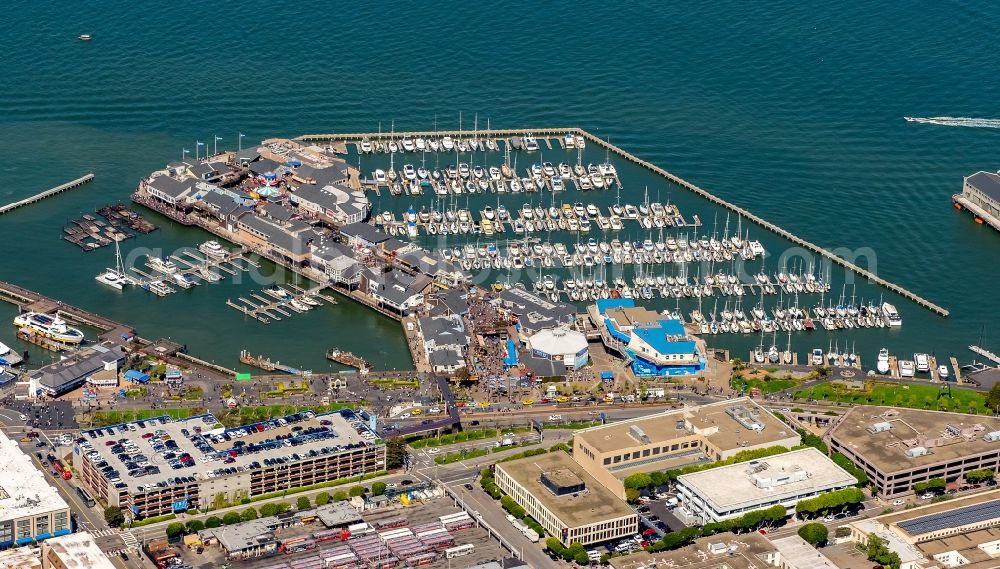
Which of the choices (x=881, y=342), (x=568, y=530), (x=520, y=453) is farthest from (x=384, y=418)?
(x=881, y=342)

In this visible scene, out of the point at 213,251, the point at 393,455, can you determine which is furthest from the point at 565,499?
the point at 213,251

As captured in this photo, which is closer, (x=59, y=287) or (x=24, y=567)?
(x=24, y=567)

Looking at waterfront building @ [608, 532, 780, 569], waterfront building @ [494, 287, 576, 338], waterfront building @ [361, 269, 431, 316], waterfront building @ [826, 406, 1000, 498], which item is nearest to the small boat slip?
waterfront building @ [361, 269, 431, 316]

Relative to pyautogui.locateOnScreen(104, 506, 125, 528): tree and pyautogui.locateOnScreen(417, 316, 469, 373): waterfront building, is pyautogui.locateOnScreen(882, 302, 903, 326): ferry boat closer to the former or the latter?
pyautogui.locateOnScreen(417, 316, 469, 373): waterfront building

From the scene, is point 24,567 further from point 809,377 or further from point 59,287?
point 809,377

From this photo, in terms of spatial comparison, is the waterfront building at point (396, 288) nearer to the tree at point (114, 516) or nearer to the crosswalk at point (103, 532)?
the tree at point (114, 516)

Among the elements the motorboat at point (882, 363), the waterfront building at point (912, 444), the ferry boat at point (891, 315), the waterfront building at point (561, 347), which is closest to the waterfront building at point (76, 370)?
the waterfront building at point (561, 347)
